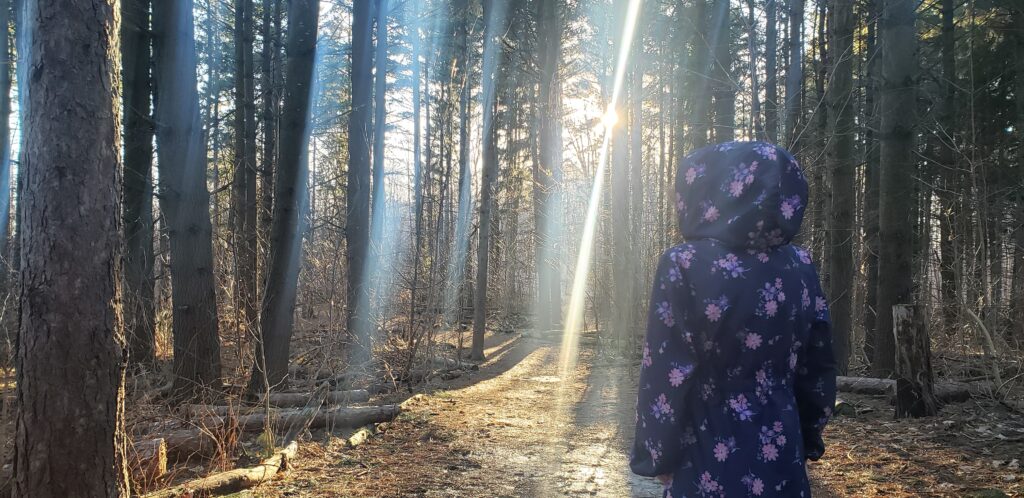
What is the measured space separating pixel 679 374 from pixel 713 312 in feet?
0.68

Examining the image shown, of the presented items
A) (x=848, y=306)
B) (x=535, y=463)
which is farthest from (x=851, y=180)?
(x=535, y=463)

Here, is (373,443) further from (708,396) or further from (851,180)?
(851,180)

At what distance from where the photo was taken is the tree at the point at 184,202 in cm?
707

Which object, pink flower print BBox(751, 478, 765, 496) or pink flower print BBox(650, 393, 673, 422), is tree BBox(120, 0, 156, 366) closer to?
pink flower print BBox(650, 393, 673, 422)

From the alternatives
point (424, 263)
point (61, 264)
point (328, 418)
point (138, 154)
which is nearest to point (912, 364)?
point (328, 418)

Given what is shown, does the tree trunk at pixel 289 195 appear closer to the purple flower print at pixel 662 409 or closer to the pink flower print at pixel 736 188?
the purple flower print at pixel 662 409

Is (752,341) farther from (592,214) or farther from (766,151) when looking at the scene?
(592,214)

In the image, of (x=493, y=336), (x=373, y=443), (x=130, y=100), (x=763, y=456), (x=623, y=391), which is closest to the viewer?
(x=763, y=456)

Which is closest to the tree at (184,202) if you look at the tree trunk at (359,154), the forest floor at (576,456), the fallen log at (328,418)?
the fallen log at (328,418)

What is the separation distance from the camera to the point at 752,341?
5.57 ft

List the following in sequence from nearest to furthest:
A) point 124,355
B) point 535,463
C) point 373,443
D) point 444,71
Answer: point 124,355 < point 535,463 < point 373,443 < point 444,71

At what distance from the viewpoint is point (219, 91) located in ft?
58.4

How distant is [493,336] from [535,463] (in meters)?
13.2

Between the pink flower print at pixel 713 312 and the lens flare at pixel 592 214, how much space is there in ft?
33.1
